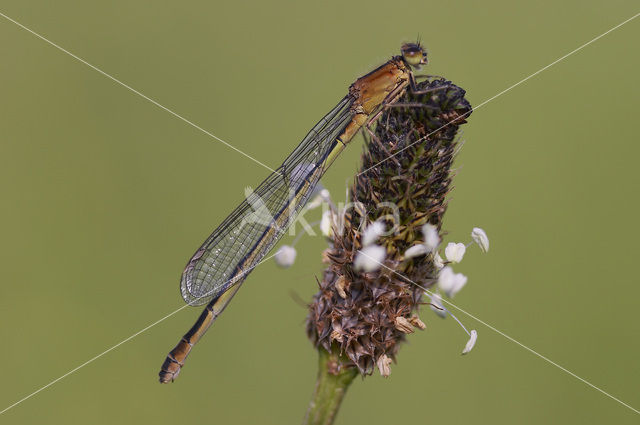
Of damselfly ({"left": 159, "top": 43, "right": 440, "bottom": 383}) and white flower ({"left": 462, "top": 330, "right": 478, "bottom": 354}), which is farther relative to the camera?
damselfly ({"left": 159, "top": 43, "right": 440, "bottom": 383})

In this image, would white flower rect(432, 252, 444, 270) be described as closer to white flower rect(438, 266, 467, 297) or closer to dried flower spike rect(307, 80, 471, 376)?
dried flower spike rect(307, 80, 471, 376)

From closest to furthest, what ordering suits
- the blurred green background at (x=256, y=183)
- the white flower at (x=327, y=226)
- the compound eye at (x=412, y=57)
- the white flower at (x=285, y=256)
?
the white flower at (x=285, y=256)
the white flower at (x=327, y=226)
the compound eye at (x=412, y=57)
the blurred green background at (x=256, y=183)

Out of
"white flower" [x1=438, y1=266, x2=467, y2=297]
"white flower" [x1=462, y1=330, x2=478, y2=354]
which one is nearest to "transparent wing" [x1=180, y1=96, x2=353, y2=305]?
"white flower" [x1=438, y1=266, x2=467, y2=297]

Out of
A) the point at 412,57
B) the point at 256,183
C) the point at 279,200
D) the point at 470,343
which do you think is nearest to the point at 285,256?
the point at 470,343

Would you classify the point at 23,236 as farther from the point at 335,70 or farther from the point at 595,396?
the point at 595,396

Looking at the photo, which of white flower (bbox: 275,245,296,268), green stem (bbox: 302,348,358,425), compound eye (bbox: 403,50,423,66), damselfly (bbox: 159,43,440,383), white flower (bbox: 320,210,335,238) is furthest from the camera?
compound eye (bbox: 403,50,423,66)

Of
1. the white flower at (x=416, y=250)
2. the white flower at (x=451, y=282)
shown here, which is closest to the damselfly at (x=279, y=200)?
the white flower at (x=416, y=250)

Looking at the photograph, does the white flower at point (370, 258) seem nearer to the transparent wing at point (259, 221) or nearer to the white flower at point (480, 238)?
the white flower at point (480, 238)
